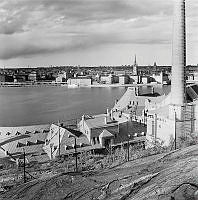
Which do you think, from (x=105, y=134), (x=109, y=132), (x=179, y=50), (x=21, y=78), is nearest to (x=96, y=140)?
(x=105, y=134)

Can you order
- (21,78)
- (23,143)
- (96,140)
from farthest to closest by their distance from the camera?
1. (21,78)
2. (96,140)
3. (23,143)

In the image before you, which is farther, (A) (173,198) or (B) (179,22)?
(B) (179,22)

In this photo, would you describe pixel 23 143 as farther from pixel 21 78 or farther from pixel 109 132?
pixel 21 78

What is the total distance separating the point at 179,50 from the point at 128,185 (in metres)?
5.54

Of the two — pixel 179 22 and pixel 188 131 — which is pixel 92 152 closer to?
pixel 188 131

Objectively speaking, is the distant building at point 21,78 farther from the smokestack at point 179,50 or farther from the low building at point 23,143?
the smokestack at point 179,50

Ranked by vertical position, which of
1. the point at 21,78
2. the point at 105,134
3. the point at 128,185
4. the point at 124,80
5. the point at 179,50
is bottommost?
the point at 105,134

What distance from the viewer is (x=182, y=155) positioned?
400cm

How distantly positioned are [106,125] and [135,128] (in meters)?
1.08

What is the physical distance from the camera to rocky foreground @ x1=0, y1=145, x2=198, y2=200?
2.54 metres

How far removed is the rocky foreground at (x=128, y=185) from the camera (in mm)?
2543

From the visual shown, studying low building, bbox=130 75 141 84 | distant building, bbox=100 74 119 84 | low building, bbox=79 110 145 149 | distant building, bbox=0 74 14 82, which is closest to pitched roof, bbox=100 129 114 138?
low building, bbox=79 110 145 149

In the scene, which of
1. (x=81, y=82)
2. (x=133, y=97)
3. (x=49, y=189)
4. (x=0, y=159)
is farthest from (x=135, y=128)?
(x=81, y=82)

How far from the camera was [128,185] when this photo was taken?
3.01m
